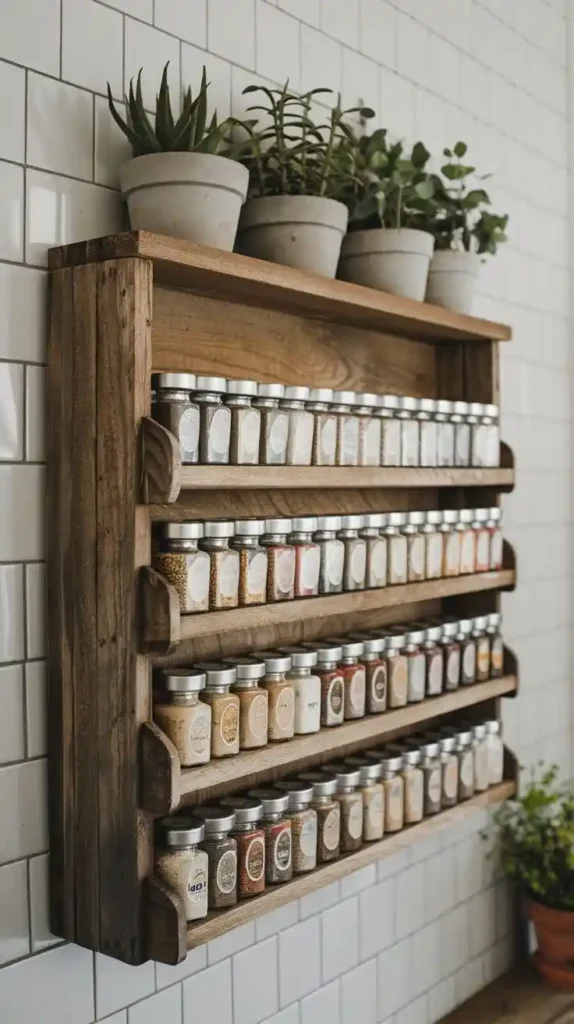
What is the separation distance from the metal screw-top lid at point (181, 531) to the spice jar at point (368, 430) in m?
0.46

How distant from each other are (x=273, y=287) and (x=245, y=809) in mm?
833

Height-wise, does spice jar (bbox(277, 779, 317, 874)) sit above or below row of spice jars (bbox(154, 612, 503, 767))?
below

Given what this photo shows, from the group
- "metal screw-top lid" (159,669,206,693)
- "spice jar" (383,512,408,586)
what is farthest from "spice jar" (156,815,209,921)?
"spice jar" (383,512,408,586)

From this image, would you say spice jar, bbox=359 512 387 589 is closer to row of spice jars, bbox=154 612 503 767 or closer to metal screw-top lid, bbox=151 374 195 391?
row of spice jars, bbox=154 612 503 767

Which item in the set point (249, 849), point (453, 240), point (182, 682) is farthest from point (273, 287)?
→ point (249, 849)

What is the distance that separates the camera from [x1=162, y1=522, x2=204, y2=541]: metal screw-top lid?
60.8 inches

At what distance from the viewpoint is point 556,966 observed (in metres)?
2.54

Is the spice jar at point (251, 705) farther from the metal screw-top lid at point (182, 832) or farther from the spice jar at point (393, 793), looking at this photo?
the spice jar at point (393, 793)

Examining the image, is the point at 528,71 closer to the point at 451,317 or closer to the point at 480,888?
the point at 451,317

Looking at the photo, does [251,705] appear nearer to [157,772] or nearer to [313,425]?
[157,772]

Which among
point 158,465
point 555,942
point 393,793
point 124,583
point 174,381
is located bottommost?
point 555,942

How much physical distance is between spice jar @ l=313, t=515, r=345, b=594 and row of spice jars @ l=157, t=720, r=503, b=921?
36 centimetres

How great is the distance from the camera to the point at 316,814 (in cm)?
183

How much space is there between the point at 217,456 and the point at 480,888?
158cm
